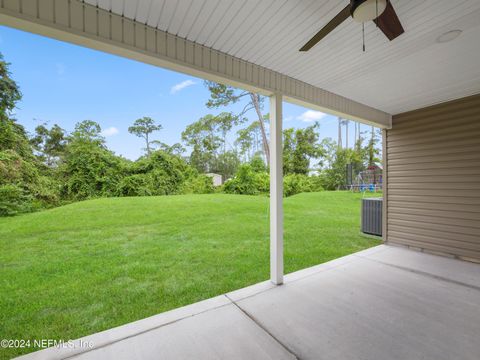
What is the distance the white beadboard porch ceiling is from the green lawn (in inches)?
102

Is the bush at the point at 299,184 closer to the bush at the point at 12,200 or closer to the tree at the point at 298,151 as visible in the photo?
the tree at the point at 298,151

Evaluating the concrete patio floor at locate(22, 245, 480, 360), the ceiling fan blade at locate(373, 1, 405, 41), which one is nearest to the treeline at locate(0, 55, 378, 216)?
the ceiling fan blade at locate(373, 1, 405, 41)

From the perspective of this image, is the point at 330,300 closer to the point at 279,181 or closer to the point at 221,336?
the point at 221,336

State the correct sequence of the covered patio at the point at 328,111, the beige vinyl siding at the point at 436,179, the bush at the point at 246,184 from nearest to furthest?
1. the covered patio at the point at 328,111
2. the beige vinyl siding at the point at 436,179
3. the bush at the point at 246,184

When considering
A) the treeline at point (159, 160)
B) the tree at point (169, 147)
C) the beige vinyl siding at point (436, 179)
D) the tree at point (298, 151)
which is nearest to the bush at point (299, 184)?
the treeline at point (159, 160)

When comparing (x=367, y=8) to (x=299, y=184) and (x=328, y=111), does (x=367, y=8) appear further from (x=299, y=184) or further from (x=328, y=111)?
(x=299, y=184)

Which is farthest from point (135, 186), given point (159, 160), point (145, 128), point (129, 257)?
point (129, 257)

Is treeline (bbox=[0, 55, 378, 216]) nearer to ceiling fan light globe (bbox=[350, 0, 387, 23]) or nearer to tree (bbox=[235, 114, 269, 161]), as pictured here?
tree (bbox=[235, 114, 269, 161])

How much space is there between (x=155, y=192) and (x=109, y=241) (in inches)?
242

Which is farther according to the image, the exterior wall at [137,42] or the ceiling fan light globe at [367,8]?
the exterior wall at [137,42]

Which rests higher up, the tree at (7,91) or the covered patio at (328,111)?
the tree at (7,91)

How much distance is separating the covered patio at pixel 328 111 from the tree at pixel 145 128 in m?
12.0

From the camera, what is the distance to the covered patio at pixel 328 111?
1.58 meters

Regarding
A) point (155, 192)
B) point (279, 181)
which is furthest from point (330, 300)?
point (155, 192)
